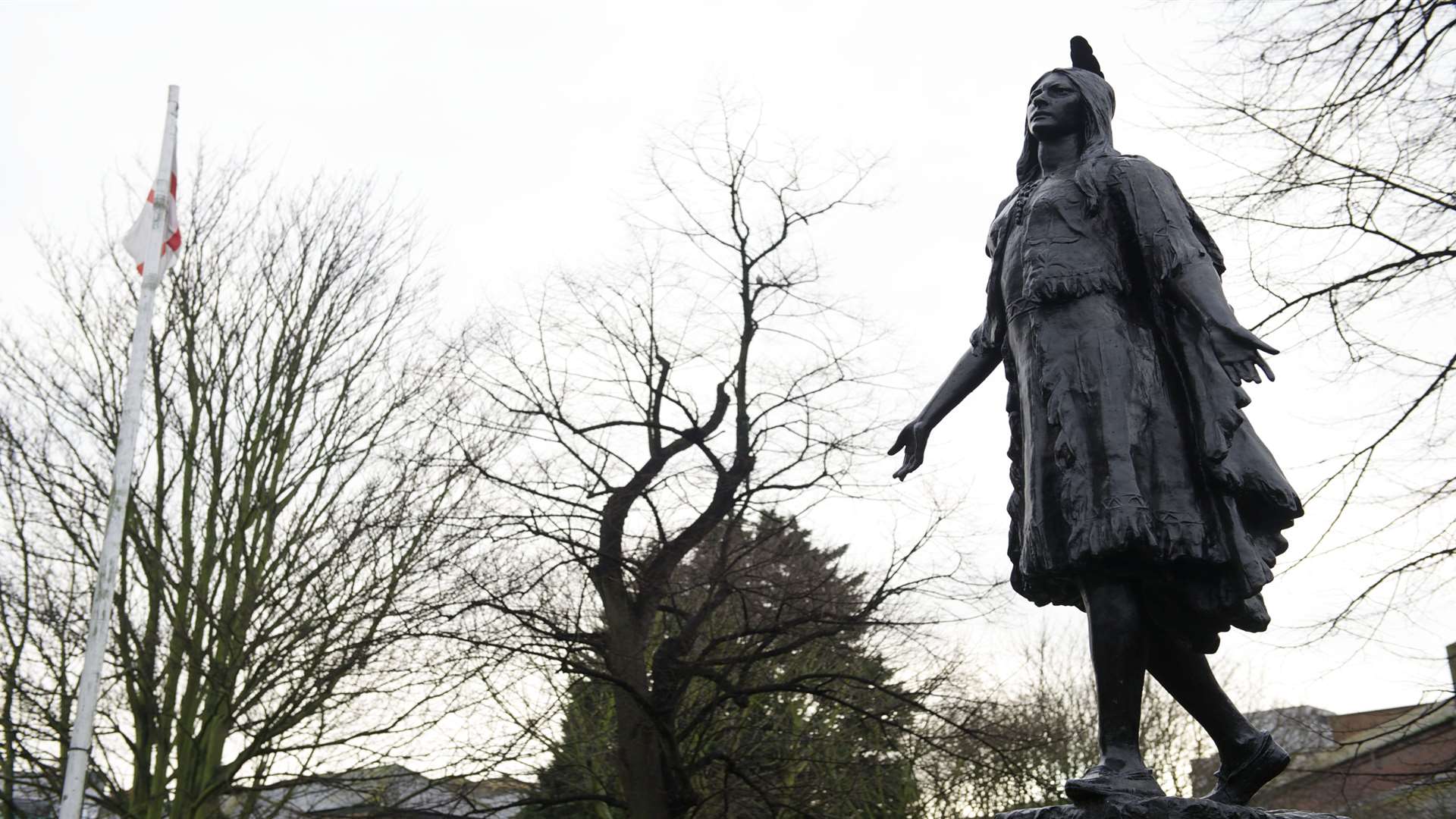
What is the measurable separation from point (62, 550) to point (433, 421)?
4.13 m

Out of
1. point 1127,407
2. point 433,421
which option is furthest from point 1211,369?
point 433,421

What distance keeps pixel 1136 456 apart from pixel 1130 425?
0.09 m

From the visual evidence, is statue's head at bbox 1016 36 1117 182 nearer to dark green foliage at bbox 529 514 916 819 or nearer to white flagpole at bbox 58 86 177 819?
white flagpole at bbox 58 86 177 819

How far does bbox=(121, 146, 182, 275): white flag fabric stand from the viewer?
1420 centimetres

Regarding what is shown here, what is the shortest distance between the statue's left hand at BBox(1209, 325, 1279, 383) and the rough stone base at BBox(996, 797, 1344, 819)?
44.0 inches

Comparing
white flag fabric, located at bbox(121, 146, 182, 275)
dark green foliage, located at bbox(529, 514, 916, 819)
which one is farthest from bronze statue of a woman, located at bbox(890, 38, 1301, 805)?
white flag fabric, located at bbox(121, 146, 182, 275)

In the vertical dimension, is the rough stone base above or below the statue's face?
below

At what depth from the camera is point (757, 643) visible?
55.2ft

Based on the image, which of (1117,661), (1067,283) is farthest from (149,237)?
(1117,661)

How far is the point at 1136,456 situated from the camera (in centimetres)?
382

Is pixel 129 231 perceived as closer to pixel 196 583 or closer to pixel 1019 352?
pixel 196 583

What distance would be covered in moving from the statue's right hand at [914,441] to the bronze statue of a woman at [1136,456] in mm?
142

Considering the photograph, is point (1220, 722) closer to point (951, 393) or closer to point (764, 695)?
point (951, 393)

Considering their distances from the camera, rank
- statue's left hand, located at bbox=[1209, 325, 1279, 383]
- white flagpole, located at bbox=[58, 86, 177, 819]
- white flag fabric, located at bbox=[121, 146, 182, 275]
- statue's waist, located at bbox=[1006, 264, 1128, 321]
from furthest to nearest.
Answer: white flag fabric, located at bbox=[121, 146, 182, 275]
white flagpole, located at bbox=[58, 86, 177, 819]
statue's waist, located at bbox=[1006, 264, 1128, 321]
statue's left hand, located at bbox=[1209, 325, 1279, 383]
